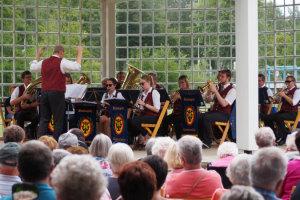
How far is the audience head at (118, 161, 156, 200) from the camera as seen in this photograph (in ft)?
6.10

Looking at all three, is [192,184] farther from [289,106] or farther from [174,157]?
[289,106]

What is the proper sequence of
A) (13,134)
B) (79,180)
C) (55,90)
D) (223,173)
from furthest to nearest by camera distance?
(55,90) → (13,134) → (223,173) → (79,180)

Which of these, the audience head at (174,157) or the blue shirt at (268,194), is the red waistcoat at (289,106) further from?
the blue shirt at (268,194)

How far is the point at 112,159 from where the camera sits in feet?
9.77

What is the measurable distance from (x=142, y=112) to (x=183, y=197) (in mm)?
4542

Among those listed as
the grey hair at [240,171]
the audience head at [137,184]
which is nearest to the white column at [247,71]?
the grey hair at [240,171]

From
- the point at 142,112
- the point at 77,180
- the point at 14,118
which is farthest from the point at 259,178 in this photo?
the point at 14,118

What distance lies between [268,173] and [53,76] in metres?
4.85

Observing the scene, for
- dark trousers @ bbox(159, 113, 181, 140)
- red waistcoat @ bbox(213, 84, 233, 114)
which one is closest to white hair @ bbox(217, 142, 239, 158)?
red waistcoat @ bbox(213, 84, 233, 114)

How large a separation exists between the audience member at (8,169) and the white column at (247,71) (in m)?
4.00

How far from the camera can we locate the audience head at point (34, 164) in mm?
2066

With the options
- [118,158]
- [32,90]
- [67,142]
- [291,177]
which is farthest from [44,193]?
[32,90]

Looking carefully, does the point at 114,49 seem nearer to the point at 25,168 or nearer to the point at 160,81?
the point at 160,81

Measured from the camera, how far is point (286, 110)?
26.6ft
